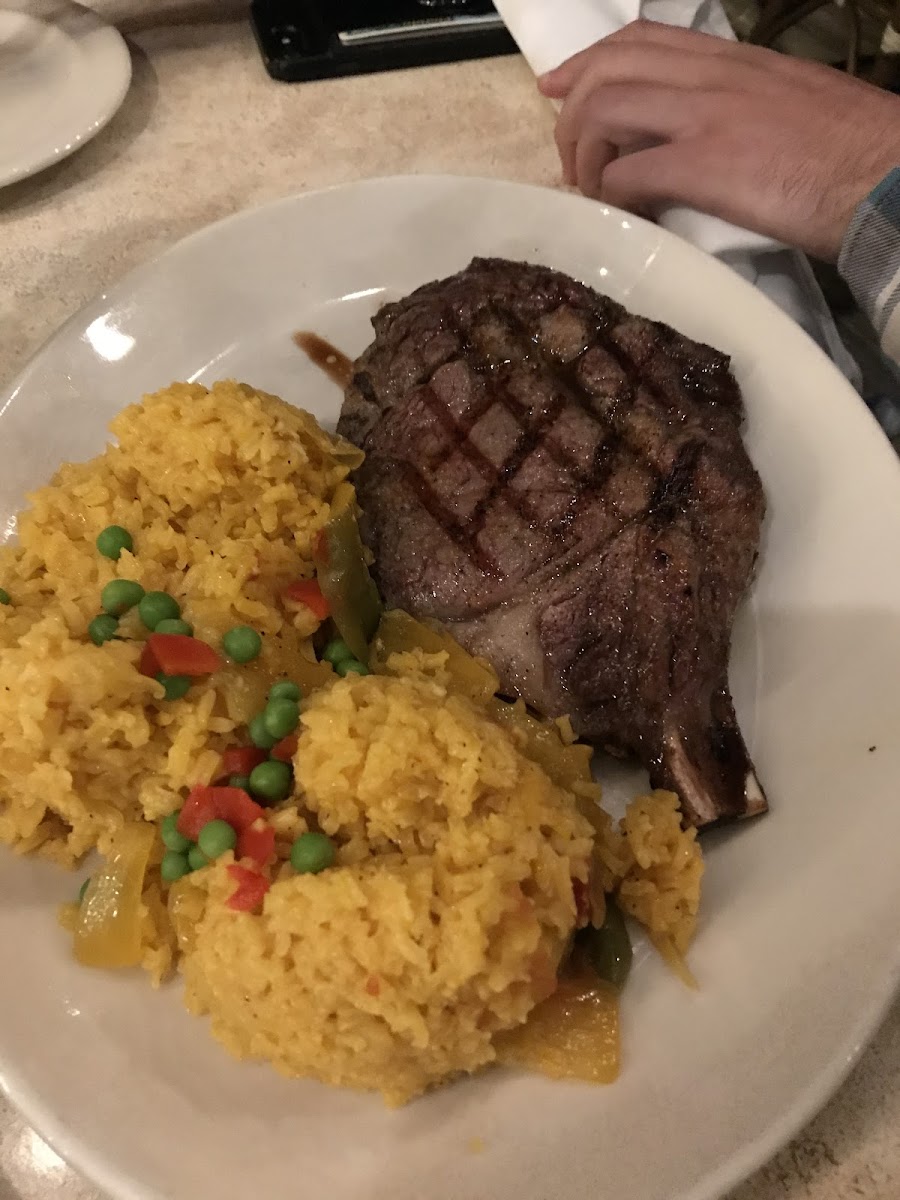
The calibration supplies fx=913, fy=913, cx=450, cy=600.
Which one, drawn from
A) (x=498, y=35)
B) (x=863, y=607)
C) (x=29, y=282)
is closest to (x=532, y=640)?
(x=863, y=607)

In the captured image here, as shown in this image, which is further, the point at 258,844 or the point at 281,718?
the point at 281,718

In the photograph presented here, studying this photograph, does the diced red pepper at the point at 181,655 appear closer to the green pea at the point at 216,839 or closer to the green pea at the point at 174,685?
the green pea at the point at 174,685

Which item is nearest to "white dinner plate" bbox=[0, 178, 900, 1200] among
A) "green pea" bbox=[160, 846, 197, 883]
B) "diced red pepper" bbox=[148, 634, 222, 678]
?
"green pea" bbox=[160, 846, 197, 883]

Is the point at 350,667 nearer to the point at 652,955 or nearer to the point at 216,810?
the point at 216,810

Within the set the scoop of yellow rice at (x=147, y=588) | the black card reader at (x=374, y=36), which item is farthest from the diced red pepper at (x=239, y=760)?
the black card reader at (x=374, y=36)

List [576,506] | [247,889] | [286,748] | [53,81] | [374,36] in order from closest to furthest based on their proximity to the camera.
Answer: [247,889] → [286,748] → [576,506] → [53,81] → [374,36]

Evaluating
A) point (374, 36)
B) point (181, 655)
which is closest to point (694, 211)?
point (374, 36)
